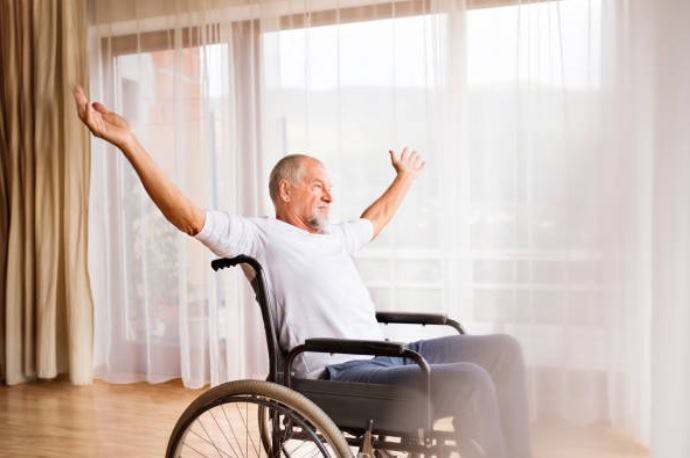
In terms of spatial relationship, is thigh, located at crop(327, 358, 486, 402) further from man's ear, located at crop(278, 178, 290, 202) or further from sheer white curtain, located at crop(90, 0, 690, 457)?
man's ear, located at crop(278, 178, 290, 202)

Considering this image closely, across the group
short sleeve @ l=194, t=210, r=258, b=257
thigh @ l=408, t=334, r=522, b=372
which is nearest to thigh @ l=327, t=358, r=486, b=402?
thigh @ l=408, t=334, r=522, b=372

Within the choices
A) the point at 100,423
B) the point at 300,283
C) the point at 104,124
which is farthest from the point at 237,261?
the point at 100,423

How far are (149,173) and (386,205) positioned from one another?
33.0 inches

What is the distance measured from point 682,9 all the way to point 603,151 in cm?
138

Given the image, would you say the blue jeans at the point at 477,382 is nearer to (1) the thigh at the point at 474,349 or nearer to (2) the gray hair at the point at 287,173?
(1) the thigh at the point at 474,349

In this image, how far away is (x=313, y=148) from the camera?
10.1 feet

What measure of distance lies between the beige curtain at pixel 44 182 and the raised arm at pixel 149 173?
1824 mm

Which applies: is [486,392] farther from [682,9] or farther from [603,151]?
[603,151]

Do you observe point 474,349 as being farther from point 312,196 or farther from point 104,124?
point 104,124

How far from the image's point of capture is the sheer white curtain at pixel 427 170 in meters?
2.43

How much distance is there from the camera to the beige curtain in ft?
11.3

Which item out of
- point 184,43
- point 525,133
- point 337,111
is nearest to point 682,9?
point 525,133

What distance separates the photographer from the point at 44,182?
3488 mm

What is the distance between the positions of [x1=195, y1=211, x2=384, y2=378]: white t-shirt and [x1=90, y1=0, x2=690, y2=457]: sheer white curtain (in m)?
0.52
